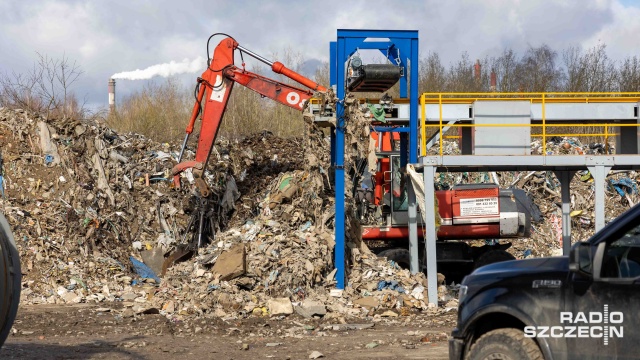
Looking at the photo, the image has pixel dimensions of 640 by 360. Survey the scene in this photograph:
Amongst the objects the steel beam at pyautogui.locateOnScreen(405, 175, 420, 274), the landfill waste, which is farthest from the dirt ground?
the steel beam at pyautogui.locateOnScreen(405, 175, 420, 274)

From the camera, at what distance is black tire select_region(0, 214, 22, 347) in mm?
8109

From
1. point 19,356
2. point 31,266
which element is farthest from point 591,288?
point 31,266

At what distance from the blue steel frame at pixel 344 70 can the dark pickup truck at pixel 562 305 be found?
9.29 m

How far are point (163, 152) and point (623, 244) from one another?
2069 cm

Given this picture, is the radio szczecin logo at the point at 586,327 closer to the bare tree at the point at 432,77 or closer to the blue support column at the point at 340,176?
the blue support column at the point at 340,176

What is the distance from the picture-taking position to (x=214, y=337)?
13578 millimetres

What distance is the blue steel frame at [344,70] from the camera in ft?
54.6

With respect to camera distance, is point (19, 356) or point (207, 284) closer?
point (19, 356)

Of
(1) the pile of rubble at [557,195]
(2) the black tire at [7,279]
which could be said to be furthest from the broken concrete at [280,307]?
(1) the pile of rubble at [557,195]

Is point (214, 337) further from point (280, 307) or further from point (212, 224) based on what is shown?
point (212, 224)

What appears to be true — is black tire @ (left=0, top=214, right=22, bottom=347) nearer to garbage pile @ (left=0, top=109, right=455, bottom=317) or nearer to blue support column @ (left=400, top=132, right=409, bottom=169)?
garbage pile @ (left=0, top=109, right=455, bottom=317)

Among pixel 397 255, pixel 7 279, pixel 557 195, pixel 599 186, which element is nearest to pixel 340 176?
pixel 397 255

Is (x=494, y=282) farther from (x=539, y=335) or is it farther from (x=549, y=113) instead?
(x=549, y=113)

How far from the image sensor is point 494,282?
23.2 feet
